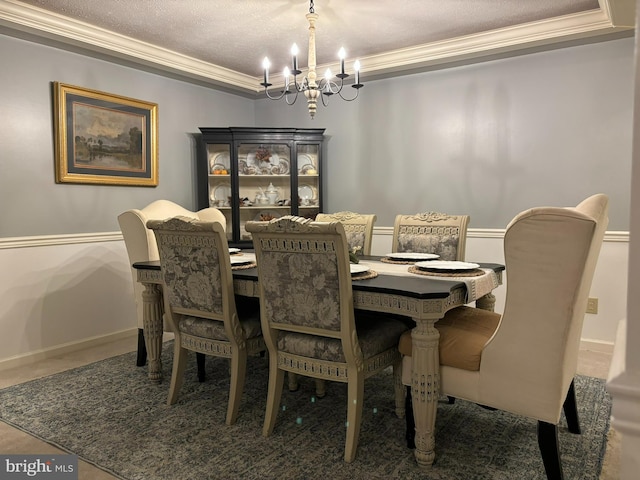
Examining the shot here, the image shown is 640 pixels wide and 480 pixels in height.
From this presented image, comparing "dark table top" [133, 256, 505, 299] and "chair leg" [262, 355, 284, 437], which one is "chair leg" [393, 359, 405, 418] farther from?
"chair leg" [262, 355, 284, 437]

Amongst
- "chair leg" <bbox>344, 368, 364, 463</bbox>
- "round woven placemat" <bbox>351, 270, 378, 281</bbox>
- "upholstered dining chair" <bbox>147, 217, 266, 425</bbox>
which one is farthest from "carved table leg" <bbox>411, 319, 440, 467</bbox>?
"upholstered dining chair" <bbox>147, 217, 266, 425</bbox>

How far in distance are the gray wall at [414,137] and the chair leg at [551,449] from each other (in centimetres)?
226

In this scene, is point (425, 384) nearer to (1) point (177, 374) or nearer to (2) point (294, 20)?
(1) point (177, 374)

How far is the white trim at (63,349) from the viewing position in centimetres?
320

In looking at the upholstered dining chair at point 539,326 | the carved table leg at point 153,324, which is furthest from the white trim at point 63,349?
the upholstered dining chair at point 539,326

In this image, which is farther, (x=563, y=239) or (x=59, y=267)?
(x=59, y=267)

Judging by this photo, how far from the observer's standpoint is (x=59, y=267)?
3.47 metres

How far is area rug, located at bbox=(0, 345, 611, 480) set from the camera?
185 cm

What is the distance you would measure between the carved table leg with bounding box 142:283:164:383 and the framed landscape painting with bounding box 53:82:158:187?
1.36 m

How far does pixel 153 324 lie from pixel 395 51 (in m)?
2.86

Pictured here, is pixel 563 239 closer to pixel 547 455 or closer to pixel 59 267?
pixel 547 455

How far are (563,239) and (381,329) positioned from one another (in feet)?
2.92

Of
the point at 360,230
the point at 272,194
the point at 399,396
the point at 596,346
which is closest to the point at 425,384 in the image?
the point at 399,396

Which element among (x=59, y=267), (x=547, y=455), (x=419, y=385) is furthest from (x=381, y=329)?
(x=59, y=267)
